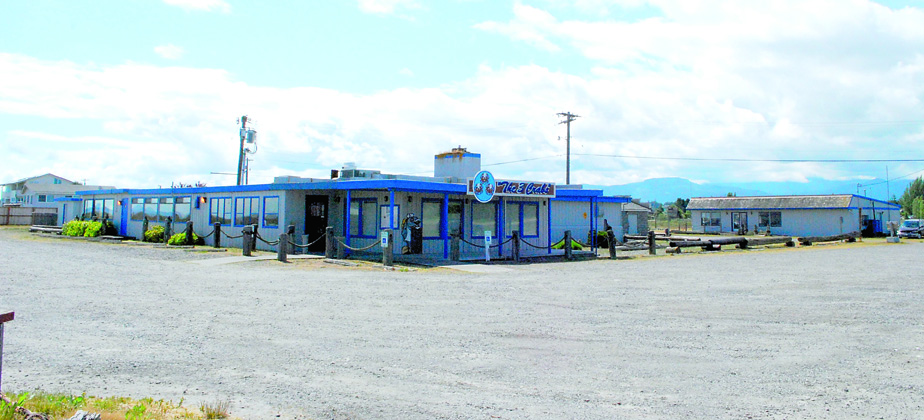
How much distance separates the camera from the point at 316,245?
79.8ft

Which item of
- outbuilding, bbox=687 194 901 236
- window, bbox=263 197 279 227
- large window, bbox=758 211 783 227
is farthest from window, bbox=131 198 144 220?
large window, bbox=758 211 783 227

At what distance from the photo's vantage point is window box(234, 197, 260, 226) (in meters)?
24.9

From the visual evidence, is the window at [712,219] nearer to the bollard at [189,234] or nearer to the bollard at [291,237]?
the bollard at [291,237]

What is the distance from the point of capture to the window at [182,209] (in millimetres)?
28531

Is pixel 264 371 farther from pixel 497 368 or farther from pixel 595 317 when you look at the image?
pixel 595 317

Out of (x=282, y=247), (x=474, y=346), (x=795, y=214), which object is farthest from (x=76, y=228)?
(x=795, y=214)

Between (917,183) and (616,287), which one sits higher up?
(917,183)

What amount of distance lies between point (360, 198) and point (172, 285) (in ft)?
30.9

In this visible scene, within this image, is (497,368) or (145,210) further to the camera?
(145,210)

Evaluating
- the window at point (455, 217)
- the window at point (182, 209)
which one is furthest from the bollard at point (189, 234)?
the window at point (455, 217)

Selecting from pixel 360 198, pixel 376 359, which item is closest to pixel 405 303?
pixel 376 359

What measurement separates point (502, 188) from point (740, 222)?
128 feet

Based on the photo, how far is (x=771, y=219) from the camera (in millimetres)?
51344

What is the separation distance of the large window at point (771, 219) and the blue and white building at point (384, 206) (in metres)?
32.5
